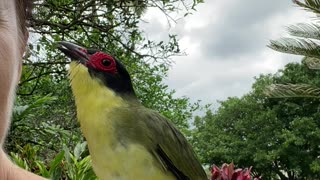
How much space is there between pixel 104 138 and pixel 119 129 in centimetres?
8

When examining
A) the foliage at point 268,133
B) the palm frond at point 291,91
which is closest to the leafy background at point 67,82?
the palm frond at point 291,91

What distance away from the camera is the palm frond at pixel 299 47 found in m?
10.1

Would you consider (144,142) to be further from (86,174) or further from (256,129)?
(256,129)

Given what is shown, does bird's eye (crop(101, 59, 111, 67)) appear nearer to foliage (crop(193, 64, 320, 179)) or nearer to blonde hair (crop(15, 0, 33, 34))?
blonde hair (crop(15, 0, 33, 34))

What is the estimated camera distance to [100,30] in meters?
5.48

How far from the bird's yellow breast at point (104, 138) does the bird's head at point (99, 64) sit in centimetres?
1

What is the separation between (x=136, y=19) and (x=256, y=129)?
1961 centimetres

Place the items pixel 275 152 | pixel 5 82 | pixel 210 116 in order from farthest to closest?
pixel 210 116, pixel 275 152, pixel 5 82

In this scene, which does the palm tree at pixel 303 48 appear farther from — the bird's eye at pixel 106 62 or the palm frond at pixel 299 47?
the bird's eye at pixel 106 62

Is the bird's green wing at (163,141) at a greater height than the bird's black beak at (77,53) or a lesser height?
lesser

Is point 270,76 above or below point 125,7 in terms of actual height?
above

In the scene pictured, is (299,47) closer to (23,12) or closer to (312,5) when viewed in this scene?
(312,5)

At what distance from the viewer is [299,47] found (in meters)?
10.2

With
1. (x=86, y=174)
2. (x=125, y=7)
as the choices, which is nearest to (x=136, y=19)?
(x=125, y=7)
